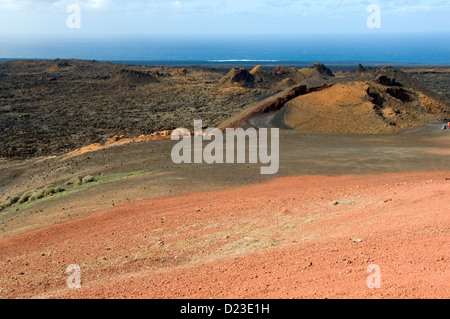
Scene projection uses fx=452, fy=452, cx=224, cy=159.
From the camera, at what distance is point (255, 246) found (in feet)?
29.4

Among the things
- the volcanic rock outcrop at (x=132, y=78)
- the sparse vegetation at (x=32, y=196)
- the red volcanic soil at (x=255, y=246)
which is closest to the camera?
the red volcanic soil at (x=255, y=246)

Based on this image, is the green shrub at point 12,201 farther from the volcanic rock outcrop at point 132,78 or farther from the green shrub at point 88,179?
the volcanic rock outcrop at point 132,78

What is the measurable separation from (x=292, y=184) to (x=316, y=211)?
3.54 metres

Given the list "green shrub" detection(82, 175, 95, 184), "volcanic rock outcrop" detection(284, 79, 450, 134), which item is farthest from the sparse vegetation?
"volcanic rock outcrop" detection(284, 79, 450, 134)

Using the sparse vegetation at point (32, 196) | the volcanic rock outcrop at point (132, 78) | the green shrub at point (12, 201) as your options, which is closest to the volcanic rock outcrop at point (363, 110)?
the sparse vegetation at point (32, 196)

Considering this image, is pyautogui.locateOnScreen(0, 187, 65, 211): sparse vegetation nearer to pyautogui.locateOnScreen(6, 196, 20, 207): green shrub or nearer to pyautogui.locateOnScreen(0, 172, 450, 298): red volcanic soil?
pyautogui.locateOnScreen(6, 196, 20, 207): green shrub

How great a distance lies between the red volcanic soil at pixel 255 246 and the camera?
22.0 ft

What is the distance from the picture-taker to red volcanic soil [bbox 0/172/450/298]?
6719 mm

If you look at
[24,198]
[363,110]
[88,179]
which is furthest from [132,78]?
[24,198]

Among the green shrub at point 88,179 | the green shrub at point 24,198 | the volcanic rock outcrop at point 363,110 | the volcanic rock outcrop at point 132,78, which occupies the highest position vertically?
the volcanic rock outcrop at point 132,78

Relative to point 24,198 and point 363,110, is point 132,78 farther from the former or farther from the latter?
point 24,198

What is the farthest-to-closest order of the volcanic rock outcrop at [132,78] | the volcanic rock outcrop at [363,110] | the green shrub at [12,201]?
1. the volcanic rock outcrop at [132,78]
2. the volcanic rock outcrop at [363,110]
3. the green shrub at [12,201]

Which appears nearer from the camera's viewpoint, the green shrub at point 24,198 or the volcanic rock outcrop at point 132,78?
the green shrub at point 24,198


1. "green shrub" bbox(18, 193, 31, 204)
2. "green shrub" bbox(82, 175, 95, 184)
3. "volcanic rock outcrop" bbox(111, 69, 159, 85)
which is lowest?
"green shrub" bbox(18, 193, 31, 204)
